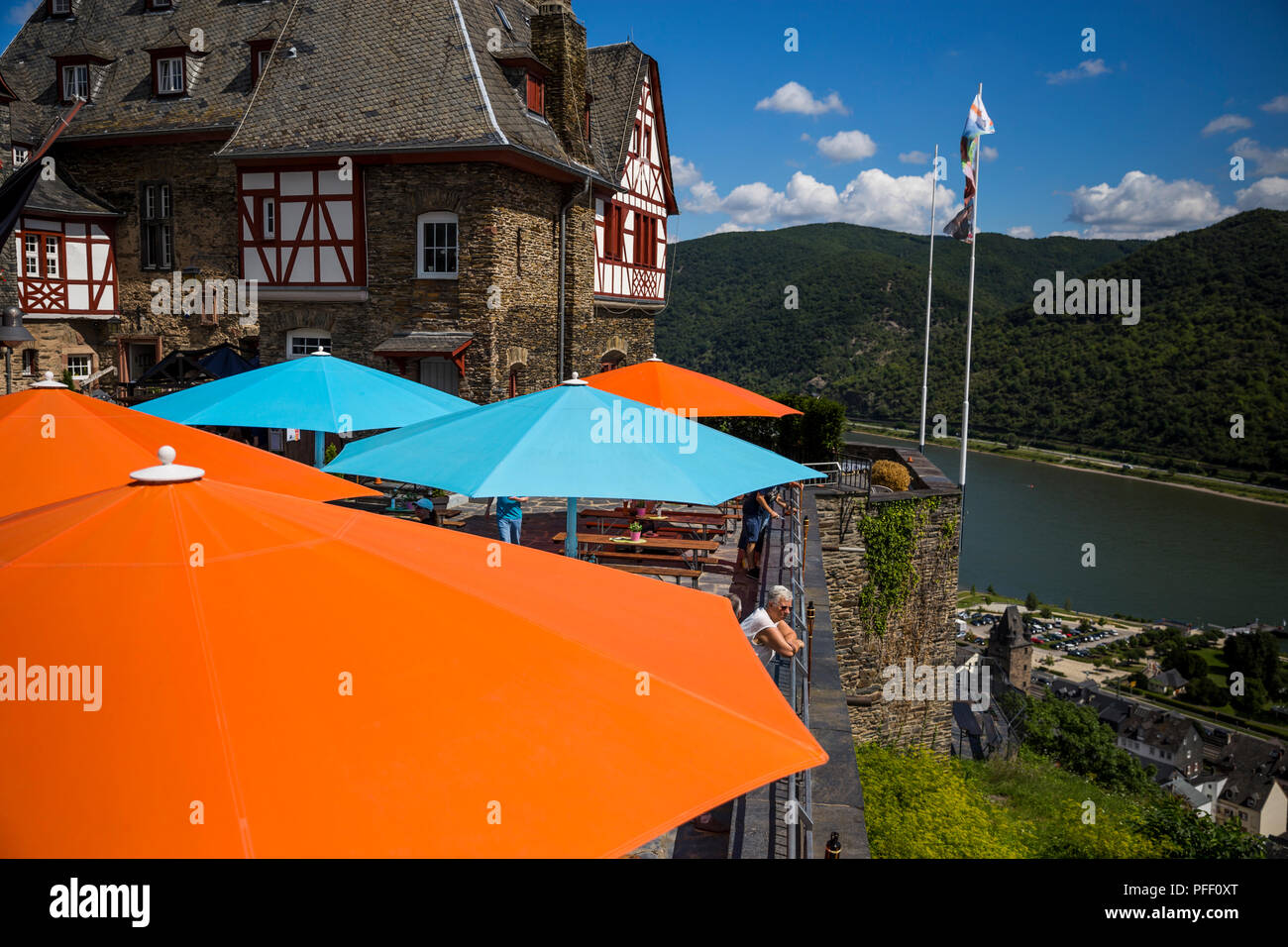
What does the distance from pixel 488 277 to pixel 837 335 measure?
79.5 meters

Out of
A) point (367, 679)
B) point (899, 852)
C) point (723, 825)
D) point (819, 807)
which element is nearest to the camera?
point (367, 679)

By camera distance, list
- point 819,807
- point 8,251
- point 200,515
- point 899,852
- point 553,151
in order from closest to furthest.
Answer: point 200,515, point 819,807, point 899,852, point 553,151, point 8,251

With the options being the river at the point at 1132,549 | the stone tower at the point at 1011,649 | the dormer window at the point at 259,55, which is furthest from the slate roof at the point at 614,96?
the river at the point at 1132,549

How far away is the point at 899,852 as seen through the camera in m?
10.8

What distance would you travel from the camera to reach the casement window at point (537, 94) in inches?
792

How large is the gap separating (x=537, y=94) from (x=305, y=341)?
7.24 metres

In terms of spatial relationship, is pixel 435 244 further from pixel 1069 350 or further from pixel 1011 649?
pixel 1069 350

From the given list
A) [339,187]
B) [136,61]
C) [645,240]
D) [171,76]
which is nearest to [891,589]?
[339,187]

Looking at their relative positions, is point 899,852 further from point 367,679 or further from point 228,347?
point 228,347

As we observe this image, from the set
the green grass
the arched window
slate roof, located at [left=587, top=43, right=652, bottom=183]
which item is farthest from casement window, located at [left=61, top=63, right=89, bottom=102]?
the green grass

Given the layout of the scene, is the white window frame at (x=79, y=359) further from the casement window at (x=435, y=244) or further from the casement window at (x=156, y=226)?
the casement window at (x=435, y=244)

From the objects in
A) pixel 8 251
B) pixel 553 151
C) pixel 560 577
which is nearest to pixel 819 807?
pixel 560 577

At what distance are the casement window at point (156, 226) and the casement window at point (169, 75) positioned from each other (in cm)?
217

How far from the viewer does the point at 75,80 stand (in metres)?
23.4
